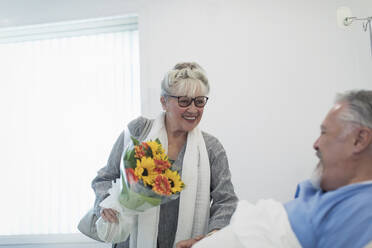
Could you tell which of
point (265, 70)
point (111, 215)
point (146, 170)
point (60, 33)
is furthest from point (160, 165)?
point (60, 33)

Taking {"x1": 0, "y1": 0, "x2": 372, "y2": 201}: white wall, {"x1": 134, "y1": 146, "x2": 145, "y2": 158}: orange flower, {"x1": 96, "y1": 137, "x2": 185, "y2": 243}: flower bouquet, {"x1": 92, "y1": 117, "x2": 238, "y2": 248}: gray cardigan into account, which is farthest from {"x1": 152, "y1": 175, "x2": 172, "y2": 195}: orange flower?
{"x1": 0, "y1": 0, "x2": 372, "y2": 201}: white wall

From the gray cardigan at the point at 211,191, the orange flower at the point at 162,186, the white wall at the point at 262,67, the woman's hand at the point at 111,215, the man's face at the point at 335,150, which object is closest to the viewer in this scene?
the man's face at the point at 335,150

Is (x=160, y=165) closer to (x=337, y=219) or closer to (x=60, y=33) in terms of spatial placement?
(x=337, y=219)

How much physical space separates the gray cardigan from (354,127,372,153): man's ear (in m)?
0.76

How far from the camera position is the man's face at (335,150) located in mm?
1104

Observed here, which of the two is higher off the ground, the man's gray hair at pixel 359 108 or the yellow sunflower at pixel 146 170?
the man's gray hair at pixel 359 108

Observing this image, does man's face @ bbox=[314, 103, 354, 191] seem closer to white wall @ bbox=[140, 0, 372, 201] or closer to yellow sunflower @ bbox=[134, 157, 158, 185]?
yellow sunflower @ bbox=[134, 157, 158, 185]

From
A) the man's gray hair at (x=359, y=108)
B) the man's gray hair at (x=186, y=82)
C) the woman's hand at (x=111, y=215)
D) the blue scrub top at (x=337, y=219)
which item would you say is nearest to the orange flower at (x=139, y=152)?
the woman's hand at (x=111, y=215)

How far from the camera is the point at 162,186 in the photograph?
1411 millimetres

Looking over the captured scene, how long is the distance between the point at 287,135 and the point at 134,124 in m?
1.26

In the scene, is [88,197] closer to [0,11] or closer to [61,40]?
[61,40]

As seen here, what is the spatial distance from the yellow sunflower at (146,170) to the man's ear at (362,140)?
70 centimetres

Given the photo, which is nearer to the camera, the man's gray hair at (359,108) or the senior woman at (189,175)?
the man's gray hair at (359,108)

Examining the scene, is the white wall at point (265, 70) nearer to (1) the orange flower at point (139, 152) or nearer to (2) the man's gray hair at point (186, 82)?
(2) the man's gray hair at point (186, 82)
